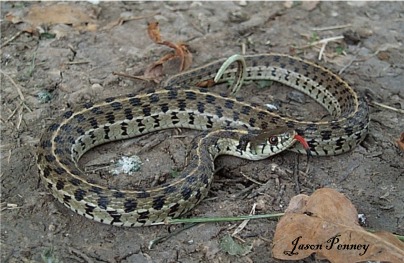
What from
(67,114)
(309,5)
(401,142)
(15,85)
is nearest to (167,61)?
(67,114)

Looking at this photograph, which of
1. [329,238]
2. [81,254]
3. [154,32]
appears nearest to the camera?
[329,238]

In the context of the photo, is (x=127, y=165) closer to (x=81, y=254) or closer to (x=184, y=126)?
(x=184, y=126)

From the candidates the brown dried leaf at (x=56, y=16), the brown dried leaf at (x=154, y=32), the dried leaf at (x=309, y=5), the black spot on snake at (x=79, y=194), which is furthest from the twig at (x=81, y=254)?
the dried leaf at (x=309, y=5)

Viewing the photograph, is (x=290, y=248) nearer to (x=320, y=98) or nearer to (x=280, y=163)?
(x=280, y=163)

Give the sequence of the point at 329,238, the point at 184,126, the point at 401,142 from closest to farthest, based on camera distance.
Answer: the point at 329,238
the point at 401,142
the point at 184,126

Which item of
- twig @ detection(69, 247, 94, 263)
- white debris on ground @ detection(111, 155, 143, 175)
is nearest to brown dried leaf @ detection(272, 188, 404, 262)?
twig @ detection(69, 247, 94, 263)

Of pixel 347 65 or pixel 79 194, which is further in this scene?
pixel 347 65
